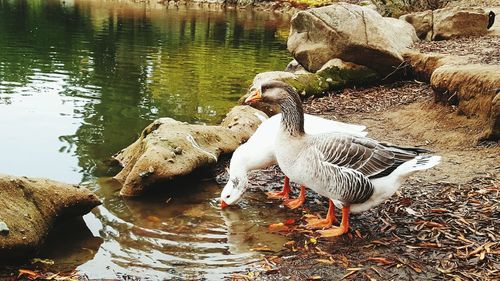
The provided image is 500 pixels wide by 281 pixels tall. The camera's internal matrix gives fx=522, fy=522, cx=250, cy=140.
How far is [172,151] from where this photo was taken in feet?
27.3

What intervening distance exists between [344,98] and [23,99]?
888 cm

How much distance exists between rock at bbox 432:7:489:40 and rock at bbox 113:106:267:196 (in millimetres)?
12125

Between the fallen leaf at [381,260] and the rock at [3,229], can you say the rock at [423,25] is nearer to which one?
the fallen leaf at [381,260]

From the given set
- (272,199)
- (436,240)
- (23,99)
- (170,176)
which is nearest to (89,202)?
(170,176)

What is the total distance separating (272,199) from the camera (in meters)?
7.61

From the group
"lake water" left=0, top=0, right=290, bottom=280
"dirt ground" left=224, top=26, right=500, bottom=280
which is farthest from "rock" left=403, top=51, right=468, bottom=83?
"lake water" left=0, top=0, right=290, bottom=280

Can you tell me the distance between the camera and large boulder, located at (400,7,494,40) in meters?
19.1

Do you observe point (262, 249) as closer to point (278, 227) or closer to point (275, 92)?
point (278, 227)

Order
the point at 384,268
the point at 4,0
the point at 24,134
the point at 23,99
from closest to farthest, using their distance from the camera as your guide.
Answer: the point at 384,268 → the point at 24,134 → the point at 23,99 → the point at 4,0

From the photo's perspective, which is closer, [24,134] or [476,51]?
[24,134]

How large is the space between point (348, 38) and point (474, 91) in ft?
17.3

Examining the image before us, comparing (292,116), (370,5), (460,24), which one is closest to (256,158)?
(292,116)

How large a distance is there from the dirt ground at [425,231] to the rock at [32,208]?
222cm

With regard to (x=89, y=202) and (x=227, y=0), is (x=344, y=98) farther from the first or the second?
(x=227, y=0)
